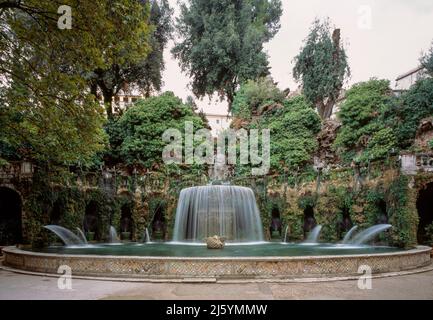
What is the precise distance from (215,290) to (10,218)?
1714 centimetres

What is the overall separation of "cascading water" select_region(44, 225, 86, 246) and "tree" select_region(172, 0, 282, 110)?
21.0m

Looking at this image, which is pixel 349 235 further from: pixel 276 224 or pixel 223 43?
pixel 223 43

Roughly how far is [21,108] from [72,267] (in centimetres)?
488

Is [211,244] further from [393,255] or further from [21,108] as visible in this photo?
[21,108]

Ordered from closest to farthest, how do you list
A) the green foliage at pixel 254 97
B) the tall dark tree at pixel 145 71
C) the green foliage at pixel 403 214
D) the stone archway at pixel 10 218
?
the green foliage at pixel 403 214, the stone archway at pixel 10 218, the green foliage at pixel 254 97, the tall dark tree at pixel 145 71

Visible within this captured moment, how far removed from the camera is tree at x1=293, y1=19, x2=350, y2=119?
34.1m

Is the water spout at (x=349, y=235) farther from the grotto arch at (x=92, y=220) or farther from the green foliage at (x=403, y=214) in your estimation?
the grotto arch at (x=92, y=220)

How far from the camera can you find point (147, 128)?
29.2m

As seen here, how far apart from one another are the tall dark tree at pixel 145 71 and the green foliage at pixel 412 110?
19.8 meters

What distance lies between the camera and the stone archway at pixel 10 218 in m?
19.4

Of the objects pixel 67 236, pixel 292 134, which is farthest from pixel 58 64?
pixel 292 134

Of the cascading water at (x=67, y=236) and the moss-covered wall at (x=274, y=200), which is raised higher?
the moss-covered wall at (x=274, y=200)
